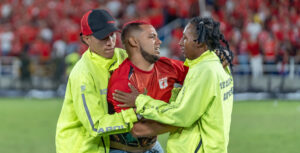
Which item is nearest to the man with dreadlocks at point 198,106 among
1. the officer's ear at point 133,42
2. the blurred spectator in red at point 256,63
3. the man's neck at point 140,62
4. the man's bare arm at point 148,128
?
the man's bare arm at point 148,128

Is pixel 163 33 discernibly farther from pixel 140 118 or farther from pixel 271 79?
pixel 140 118

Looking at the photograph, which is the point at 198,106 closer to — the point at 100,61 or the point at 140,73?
the point at 140,73

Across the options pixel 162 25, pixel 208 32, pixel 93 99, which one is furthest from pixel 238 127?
pixel 162 25

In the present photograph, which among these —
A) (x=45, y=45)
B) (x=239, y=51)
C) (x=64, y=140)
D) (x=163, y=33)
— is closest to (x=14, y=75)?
(x=45, y=45)

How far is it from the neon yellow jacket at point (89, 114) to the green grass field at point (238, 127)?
4925 mm

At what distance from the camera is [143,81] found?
402 cm

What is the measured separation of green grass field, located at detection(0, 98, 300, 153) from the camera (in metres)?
9.36

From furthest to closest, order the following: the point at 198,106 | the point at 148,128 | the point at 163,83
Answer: the point at 163,83 → the point at 148,128 → the point at 198,106

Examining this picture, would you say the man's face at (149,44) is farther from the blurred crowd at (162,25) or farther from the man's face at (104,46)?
the blurred crowd at (162,25)

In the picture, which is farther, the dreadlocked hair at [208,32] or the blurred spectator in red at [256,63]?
the blurred spectator in red at [256,63]

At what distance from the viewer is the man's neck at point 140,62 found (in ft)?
13.2

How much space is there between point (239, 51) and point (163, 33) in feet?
10.6

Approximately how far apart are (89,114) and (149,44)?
725 millimetres

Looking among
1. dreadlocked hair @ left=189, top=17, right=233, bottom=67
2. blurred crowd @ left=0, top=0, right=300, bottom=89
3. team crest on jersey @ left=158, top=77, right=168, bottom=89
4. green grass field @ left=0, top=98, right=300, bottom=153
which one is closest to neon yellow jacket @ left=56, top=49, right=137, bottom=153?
team crest on jersey @ left=158, top=77, right=168, bottom=89
